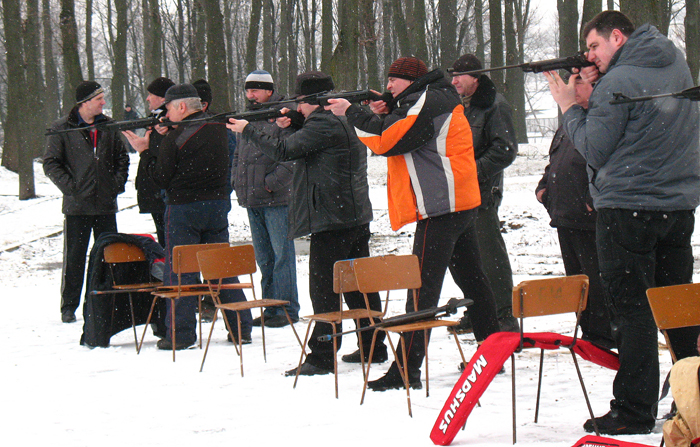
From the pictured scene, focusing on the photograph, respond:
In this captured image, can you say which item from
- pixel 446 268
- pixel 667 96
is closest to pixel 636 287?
pixel 667 96

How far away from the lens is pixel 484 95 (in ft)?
19.9

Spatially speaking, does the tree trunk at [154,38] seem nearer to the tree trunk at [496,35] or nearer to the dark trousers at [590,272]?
the tree trunk at [496,35]

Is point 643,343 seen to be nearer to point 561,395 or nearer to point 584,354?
point 584,354

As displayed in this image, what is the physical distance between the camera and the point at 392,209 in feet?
16.6

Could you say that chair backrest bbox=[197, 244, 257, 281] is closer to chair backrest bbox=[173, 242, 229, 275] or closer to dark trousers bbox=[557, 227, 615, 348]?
chair backrest bbox=[173, 242, 229, 275]

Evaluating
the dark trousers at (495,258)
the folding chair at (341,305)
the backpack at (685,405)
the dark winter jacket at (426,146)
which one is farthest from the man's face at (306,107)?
the backpack at (685,405)

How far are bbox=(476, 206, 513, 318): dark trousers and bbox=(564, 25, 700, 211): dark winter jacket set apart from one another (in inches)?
96.3

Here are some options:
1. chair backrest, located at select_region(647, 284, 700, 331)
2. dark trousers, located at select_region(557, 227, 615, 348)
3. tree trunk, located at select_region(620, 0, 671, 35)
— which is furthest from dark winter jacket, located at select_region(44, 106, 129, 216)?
tree trunk, located at select_region(620, 0, 671, 35)

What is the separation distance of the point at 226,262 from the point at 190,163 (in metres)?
0.99

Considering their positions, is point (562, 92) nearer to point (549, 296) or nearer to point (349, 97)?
point (549, 296)

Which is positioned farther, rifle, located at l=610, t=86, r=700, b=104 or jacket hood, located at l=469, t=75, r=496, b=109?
jacket hood, located at l=469, t=75, r=496, b=109

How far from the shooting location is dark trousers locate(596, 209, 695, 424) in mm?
3773

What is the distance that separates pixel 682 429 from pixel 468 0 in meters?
30.7

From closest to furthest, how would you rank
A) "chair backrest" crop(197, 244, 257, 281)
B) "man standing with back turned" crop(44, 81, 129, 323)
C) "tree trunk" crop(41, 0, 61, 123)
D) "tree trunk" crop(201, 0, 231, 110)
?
1. "chair backrest" crop(197, 244, 257, 281)
2. "man standing with back turned" crop(44, 81, 129, 323)
3. "tree trunk" crop(201, 0, 231, 110)
4. "tree trunk" crop(41, 0, 61, 123)
